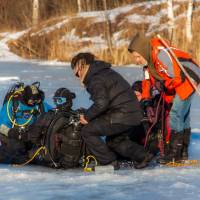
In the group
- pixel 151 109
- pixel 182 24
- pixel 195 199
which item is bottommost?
pixel 195 199

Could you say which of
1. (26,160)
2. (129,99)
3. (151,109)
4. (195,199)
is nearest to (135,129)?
(151,109)

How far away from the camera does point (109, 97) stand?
5953 mm

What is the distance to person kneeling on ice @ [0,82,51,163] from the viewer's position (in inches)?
257

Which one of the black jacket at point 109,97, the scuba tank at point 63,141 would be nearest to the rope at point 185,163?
the black jacket at point 109,97

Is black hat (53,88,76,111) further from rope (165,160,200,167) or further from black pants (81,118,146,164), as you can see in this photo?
rope (165,160,200,167)

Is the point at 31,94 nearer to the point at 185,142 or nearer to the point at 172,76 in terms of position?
the point at 172,76

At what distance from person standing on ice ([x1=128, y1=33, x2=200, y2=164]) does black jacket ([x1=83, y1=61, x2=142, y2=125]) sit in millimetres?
412

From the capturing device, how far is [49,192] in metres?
4.85

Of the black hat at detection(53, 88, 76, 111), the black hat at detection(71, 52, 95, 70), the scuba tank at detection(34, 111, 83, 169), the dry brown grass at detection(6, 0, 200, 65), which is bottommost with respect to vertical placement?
the scuba tank at detection(34, 111, 83, 169)

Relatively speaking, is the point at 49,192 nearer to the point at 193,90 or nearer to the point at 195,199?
the point at 195,199

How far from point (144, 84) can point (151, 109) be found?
10.9 inches

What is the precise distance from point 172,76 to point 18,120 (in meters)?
1.60

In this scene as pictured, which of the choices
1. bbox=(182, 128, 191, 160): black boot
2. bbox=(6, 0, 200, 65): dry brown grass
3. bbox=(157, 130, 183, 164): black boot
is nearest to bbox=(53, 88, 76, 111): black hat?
bbox=(157, 130, 183, 164): black boot

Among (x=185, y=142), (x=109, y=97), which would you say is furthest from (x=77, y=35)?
(x=109, y=97)
